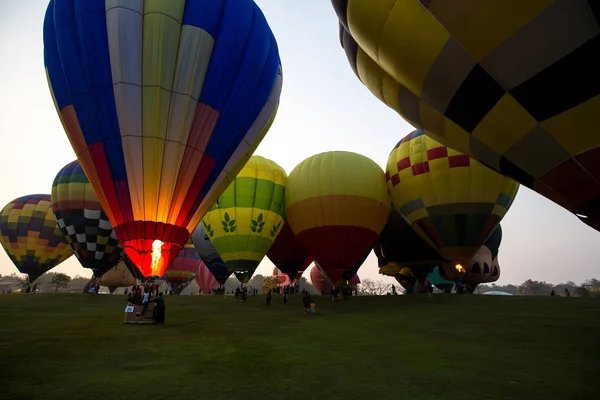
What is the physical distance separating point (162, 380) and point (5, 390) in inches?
59.9

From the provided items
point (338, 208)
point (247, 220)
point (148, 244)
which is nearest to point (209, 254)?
point (247, 220)

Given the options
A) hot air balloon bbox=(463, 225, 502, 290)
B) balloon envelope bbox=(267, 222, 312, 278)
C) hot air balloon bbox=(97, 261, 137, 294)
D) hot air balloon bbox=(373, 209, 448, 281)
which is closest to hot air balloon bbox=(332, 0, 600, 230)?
Result: hot air balloon bbox=(373, 209, 448, 281)

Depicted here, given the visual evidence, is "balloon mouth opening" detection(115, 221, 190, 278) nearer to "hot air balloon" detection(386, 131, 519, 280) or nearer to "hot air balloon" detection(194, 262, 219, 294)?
"hot air balloon" detection(386, 131, 519, 280)

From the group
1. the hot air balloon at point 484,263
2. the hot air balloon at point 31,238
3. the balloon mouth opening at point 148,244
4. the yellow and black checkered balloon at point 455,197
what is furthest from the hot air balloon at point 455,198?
the hot air balloon at point 31,238

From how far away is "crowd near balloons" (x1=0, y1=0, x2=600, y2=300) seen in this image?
16.0 ft

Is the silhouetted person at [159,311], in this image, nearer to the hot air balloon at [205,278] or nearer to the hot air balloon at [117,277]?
the hot air balloon at [205,278]

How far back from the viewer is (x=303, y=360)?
5.31 metres

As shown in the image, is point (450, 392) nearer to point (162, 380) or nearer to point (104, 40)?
point (162, 380)

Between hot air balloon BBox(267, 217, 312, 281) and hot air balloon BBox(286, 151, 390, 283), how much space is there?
3294 millimetres

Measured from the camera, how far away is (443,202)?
51.8 feet

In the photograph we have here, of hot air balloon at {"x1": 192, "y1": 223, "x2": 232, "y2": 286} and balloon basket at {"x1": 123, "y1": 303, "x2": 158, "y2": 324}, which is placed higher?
hot air balloon at {"x1": 192, "y1": 223, "x2": 232, "y2": 286}

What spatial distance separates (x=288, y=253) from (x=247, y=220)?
521cm

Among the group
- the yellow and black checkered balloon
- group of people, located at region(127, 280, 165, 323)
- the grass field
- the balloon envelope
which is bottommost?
the grass field

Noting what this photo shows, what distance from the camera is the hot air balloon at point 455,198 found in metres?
15.2
